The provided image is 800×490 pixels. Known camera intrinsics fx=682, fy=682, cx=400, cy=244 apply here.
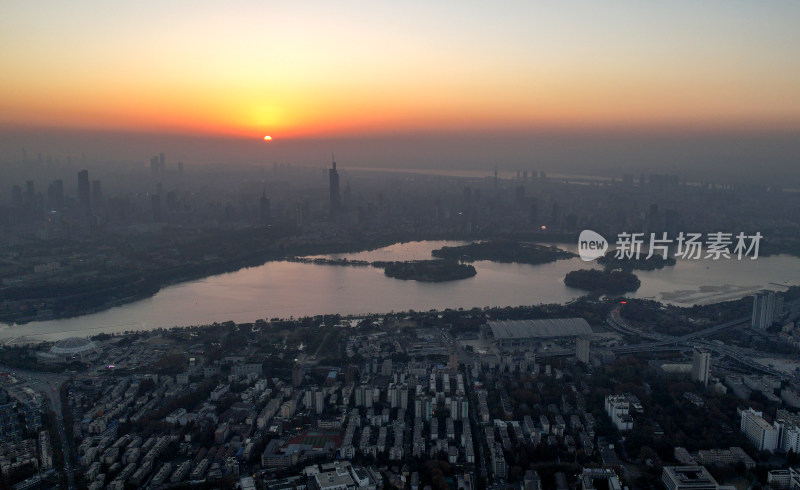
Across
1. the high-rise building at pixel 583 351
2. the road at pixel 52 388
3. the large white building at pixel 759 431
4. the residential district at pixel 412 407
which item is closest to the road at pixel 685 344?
the residential district at pixel 412 407

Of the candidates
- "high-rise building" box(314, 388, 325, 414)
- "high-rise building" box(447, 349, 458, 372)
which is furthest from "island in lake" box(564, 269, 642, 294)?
"high-rise building" box(314, 388, 325, 414)

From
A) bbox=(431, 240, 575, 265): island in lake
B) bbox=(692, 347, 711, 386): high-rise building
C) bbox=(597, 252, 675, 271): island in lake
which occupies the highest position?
bbox=(692, 347, 711, 386): high-rise building

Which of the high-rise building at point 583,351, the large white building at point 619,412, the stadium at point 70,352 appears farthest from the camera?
the stadium at point 70,352

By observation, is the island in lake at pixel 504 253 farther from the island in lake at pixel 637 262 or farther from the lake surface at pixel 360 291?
the island in lake at pixel 637 262

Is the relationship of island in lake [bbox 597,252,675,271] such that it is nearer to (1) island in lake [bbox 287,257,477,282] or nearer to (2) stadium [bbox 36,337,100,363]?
(1) island in lake [bbox 287,257,477,282]

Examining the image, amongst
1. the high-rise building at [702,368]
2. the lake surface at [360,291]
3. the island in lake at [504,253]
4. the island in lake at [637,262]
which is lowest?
the lake surface at [360,291]
